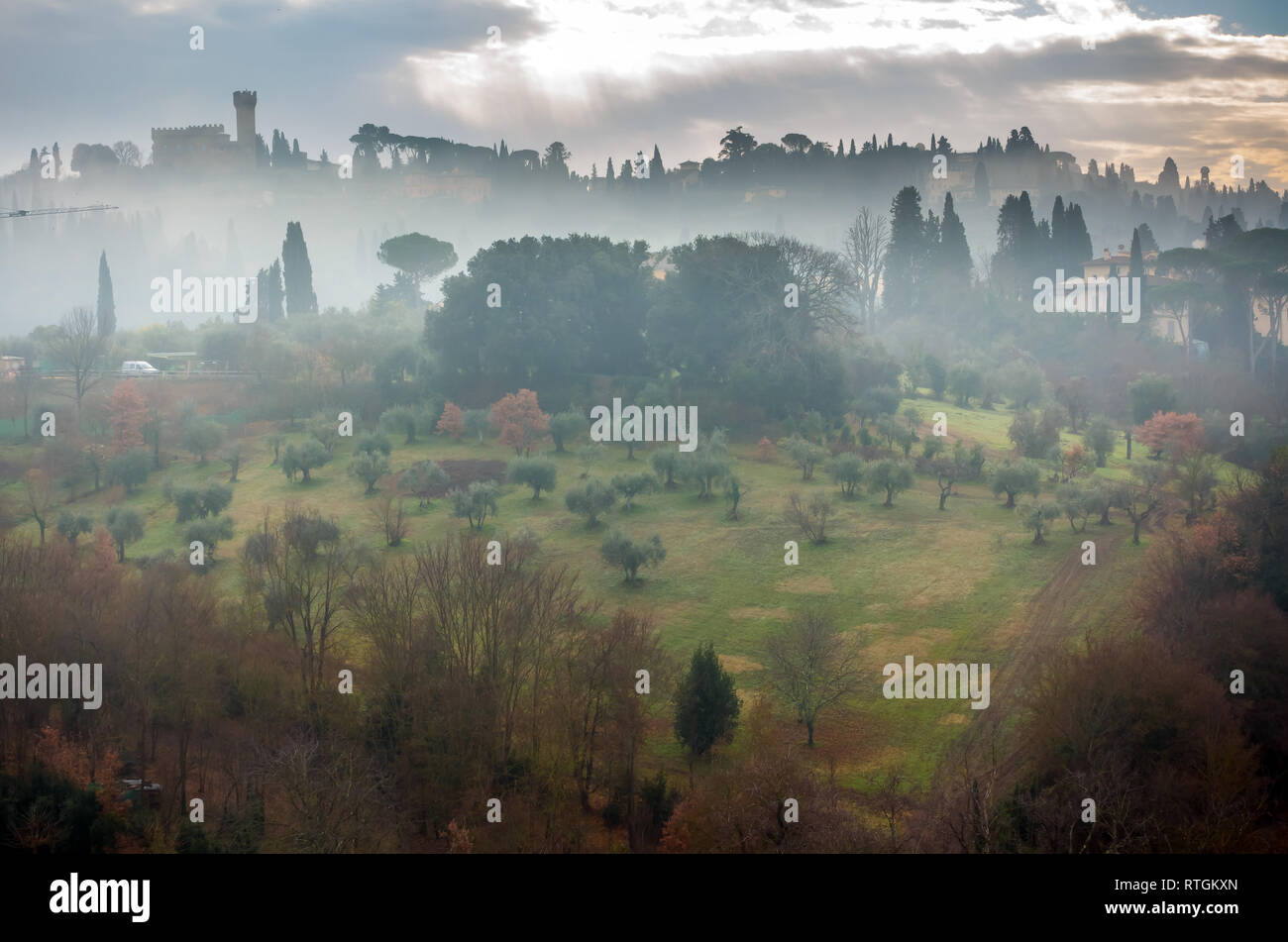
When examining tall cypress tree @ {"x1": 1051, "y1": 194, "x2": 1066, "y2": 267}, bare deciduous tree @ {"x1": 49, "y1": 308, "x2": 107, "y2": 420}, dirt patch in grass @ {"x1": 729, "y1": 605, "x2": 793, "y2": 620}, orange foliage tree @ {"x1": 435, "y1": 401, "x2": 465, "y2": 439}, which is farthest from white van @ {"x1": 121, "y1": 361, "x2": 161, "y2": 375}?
tall cypress tree @ {"x1": 1051, "y1": 194, "x2": 1066, "y2": 267}

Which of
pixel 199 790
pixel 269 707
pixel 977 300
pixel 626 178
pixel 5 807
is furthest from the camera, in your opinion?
pixel 626 178

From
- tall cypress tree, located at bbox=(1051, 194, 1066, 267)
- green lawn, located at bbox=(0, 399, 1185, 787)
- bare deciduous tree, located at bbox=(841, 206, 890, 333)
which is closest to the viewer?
green lawn, located at bbox=(0, 399, 1185, 787)

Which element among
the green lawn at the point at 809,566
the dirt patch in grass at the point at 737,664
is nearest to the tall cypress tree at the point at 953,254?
the green lawn at the point at 809,566

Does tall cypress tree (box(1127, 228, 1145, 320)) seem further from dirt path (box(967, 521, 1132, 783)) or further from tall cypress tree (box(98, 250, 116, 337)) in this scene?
tall cypress tree (box(98, 250, 116, 337))

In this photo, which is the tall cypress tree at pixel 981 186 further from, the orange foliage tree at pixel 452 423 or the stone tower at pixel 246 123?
the orange foliage tree at pixel 452 423

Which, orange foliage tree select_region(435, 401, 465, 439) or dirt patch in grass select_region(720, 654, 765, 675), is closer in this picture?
dirt patch in grass select_region(720, 654, 765, 675)
